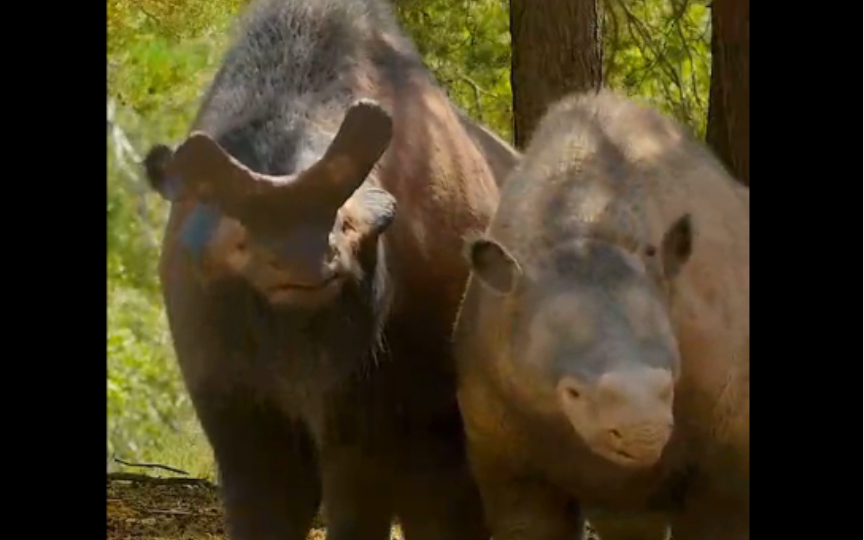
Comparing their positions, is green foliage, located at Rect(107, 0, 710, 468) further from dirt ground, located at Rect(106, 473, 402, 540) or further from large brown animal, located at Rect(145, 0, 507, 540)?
dirt ground, located at Rect(106, 473, 402, 540)

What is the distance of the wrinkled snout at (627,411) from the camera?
3.58 m

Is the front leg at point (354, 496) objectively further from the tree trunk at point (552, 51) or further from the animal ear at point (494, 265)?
the tree trunk at point (552, 51)

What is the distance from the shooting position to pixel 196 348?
4.37 metres

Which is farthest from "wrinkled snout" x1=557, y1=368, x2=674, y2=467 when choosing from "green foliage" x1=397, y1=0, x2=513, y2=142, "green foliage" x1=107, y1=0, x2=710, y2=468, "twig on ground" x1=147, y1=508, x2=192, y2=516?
"green foliage" x1=397, y1=0, x2=513, y2=142

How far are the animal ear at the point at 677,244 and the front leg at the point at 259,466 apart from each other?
49.5 inches

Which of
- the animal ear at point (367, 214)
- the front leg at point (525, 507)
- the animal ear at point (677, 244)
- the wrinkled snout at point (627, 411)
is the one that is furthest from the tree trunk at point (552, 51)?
the wrinkled snout at point (627, 411)

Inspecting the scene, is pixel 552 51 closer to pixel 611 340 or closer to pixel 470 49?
pixel 470 49

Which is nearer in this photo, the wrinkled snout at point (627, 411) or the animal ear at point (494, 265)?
the wrinkled snout at point (627, 411)

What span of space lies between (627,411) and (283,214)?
3.39 feet
